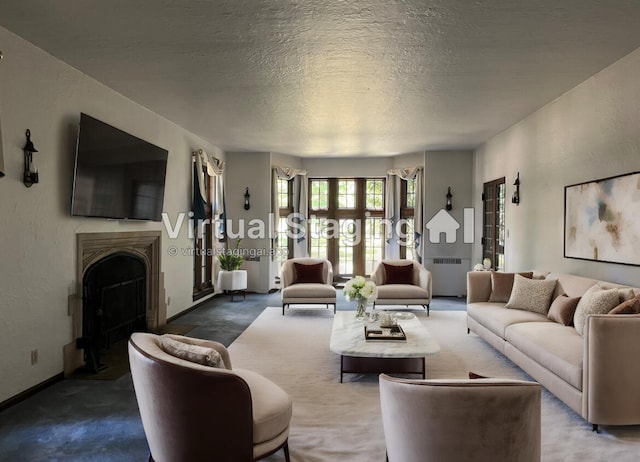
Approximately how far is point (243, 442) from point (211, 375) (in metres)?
0.37

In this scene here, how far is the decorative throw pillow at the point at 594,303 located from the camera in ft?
10.3

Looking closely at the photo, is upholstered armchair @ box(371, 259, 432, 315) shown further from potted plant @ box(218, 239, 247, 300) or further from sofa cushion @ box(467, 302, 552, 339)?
potted plant @ box(218, 239, 247, 300)

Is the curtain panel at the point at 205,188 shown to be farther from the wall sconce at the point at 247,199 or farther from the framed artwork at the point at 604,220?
the framed artwork at the point at 604,220

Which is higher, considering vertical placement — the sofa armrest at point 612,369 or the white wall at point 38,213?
the white wall at point 38,213

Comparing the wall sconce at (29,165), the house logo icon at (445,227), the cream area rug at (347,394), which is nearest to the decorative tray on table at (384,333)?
the cream area rug at (347,394)

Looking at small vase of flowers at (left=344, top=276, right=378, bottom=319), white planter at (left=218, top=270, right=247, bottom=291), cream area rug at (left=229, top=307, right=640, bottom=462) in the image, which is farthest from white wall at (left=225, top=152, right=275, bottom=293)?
small vase of flowers at (left=344, top=276, right=378, bottom=319)

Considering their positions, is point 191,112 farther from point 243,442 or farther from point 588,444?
point 588,444

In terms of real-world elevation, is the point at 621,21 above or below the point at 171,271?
above

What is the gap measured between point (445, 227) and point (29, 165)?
6.71 meters

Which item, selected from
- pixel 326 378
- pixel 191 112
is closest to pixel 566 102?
pixel 326 378

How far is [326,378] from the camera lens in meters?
3.73

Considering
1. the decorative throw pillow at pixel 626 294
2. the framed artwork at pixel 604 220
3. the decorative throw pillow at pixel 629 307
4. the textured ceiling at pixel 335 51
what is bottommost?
the decorative throw pillow at pixel 629 307

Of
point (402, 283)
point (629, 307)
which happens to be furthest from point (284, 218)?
point (629, 307)

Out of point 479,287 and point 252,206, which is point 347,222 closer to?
point 252,206
